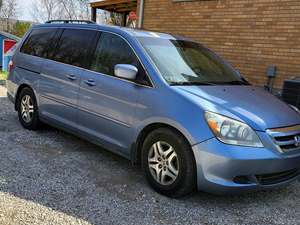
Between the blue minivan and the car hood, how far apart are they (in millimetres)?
12

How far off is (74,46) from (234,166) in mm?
2850

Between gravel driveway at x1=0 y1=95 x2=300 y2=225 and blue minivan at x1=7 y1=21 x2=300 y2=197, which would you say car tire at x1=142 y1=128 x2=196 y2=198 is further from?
gravel driveway at x1=0 y1=95 x2=300 y2=225

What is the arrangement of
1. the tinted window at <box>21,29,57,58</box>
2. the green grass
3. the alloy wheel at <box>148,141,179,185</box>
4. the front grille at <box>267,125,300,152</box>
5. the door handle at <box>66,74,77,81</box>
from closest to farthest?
the front grille at <box>267,125,300,152</box>, the alloy wheel at <box>148,141,179,185</box>, the door handle at <box>66,74,77,81</box>, the tinted window at <box>21,29,57,58</box>, the green grass

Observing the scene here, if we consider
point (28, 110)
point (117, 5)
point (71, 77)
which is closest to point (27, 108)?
point (28, 110)

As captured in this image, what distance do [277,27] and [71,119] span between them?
4446 millimetres

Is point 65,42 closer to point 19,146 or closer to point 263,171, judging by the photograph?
point 19,146

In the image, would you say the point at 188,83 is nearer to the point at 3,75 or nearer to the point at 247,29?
the point at 247,29

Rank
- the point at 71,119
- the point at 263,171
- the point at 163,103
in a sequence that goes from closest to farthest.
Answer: the point at 263,171, the point at 163,103, the point at 71,119

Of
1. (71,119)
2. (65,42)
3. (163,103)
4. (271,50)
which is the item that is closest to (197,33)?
(271,50)

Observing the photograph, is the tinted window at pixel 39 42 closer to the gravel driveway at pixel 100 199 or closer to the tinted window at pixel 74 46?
the tinted window at pixel 74 46

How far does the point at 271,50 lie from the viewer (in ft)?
24.9

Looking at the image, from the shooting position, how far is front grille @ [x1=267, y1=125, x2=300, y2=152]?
369cm

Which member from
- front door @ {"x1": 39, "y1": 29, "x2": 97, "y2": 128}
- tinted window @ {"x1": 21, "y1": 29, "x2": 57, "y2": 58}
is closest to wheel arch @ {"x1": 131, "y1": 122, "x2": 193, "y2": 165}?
front door @ {"x1": 39, "y1": 29, "x2": 97, "y2": 128}

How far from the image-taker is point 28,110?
604 cm
